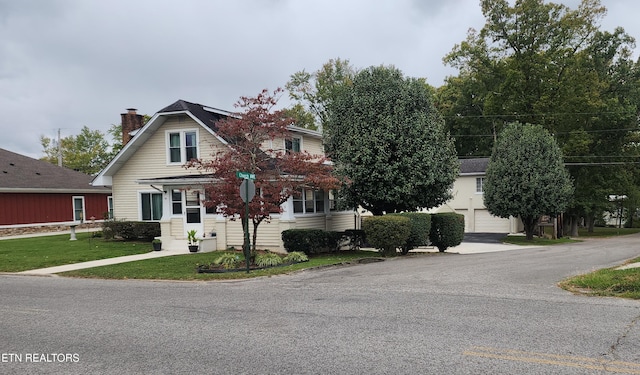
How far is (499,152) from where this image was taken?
3484cm

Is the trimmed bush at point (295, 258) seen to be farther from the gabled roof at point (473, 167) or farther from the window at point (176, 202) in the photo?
the gabled roof at point (473, 167)

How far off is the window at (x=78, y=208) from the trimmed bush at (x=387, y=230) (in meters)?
24.3

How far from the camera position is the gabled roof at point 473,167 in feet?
139

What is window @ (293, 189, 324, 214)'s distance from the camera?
71.5 ft

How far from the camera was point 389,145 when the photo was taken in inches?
845

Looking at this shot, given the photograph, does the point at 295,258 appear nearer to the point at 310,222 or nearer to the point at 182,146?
the point at 310,222

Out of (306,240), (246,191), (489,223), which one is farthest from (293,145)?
(489,223)

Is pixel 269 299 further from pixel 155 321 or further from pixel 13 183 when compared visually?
pixel 13 183

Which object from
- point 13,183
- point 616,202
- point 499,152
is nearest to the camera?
point 13,183

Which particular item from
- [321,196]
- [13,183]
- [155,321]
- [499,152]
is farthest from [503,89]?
[155,321]

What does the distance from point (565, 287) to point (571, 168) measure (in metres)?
36.1

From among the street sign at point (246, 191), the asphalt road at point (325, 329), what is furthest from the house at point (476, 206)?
the asphalt road at point (325, 329)

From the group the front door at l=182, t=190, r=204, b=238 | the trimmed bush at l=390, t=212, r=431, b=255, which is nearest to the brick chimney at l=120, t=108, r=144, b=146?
the front door at l=182, t=190, r=204, b=238

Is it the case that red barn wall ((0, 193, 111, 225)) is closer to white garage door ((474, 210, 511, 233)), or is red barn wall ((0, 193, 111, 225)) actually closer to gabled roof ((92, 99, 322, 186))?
gabled roof ((92, 99, 322, 186))
